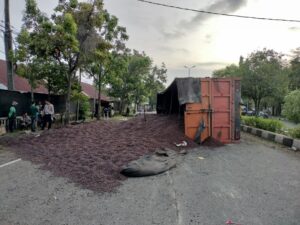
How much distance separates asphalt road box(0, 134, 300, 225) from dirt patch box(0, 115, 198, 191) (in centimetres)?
36

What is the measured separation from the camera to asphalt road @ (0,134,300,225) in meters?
3.69

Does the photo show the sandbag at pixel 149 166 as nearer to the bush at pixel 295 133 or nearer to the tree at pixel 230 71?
the bush at pixel 295 133

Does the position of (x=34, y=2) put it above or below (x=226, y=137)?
above

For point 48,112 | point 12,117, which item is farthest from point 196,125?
point 12,117

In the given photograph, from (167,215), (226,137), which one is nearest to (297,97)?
(226,137)

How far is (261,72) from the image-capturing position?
23.9 m

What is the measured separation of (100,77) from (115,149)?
1663 cm

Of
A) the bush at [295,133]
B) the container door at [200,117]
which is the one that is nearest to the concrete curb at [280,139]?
the bush at [295,133]

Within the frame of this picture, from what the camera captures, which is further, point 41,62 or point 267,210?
point 41,62

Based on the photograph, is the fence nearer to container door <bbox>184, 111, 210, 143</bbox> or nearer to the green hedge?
container door <bbox>184, 111, 210, 143</bbox>

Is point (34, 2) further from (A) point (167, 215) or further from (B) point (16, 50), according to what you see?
(A) point (167, 215)

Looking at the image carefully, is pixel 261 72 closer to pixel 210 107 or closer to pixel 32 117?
pixel 210 107

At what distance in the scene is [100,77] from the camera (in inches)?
930

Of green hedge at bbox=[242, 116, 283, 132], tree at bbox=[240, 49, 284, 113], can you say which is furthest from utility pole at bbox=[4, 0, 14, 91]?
tree at bbox=[240, 49, 284, 113]
